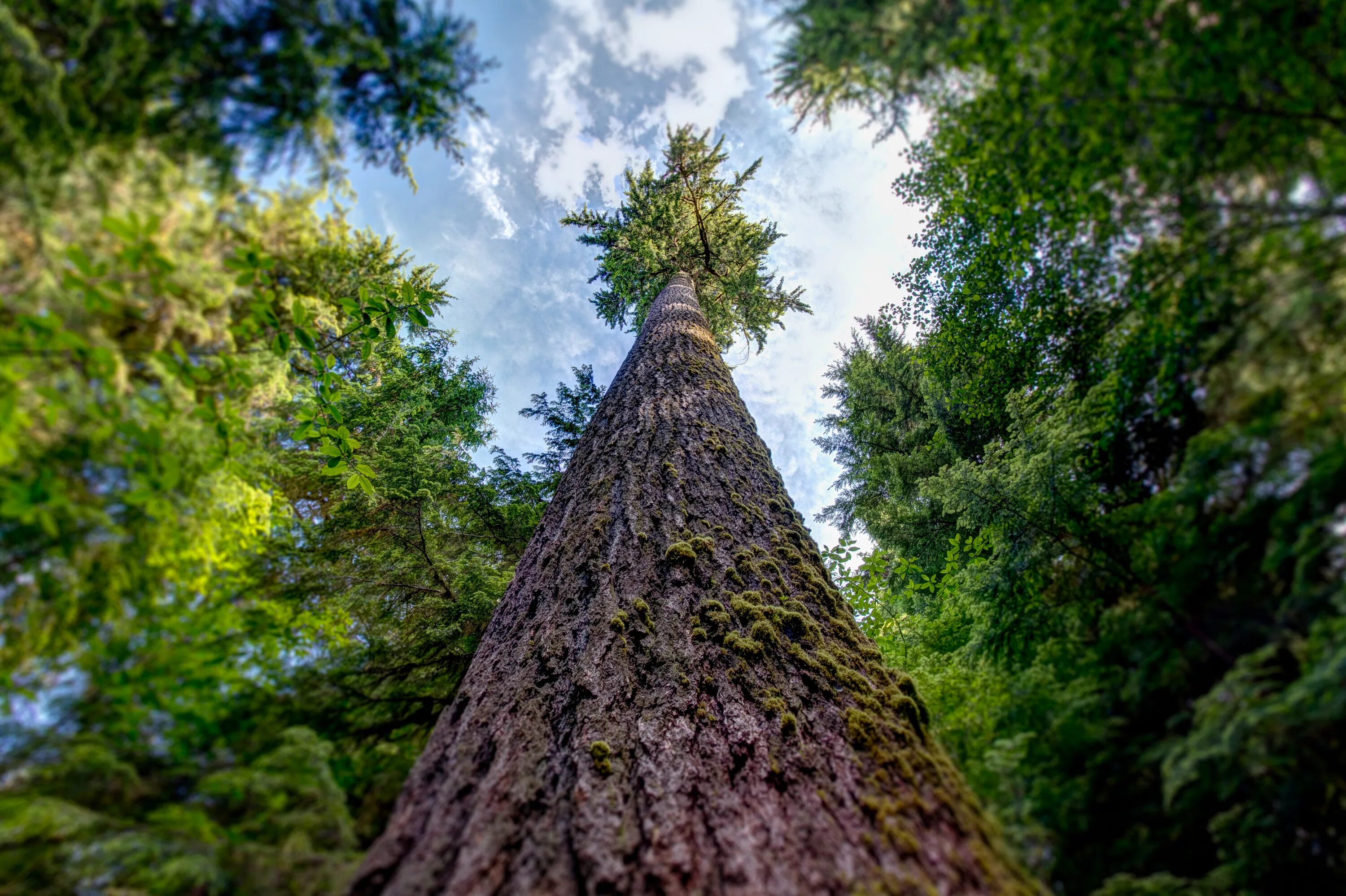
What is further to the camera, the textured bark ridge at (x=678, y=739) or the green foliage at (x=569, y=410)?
the green foliage at (x=569, y=410)

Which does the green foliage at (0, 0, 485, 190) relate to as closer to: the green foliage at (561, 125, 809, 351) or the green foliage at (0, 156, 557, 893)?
the green foliage at (0, 156, 557, 893)

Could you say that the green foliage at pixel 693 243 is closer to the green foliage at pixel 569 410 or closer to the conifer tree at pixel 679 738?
the green foliage at pixel 569 410

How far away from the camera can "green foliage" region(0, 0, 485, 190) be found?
4.06 ft

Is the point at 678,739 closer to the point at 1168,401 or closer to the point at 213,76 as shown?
the point at 1168,401

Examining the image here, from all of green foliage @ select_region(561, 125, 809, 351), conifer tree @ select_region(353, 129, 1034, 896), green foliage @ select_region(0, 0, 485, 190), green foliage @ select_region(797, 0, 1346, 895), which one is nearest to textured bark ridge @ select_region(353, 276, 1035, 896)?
conifer tree @ select_region(353, 129, 1034, 896)

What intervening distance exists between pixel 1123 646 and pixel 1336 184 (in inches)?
57.0

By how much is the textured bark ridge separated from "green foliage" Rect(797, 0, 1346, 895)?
1.14 feet

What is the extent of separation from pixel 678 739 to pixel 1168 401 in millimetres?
2188

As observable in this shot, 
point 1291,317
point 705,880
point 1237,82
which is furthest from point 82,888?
point 1237,82

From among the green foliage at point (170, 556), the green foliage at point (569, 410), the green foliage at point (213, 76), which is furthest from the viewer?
the green foliage at point (569, 410)

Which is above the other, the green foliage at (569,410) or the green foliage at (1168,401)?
the green foliage at (569,410)

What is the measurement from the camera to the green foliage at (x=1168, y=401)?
3.93 ft

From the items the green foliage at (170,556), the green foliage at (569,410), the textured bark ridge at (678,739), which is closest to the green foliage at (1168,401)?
the textured bark ridge at (678,739)

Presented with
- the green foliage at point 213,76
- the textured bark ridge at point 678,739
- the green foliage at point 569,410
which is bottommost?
the textured bark ridge at point 678,739
